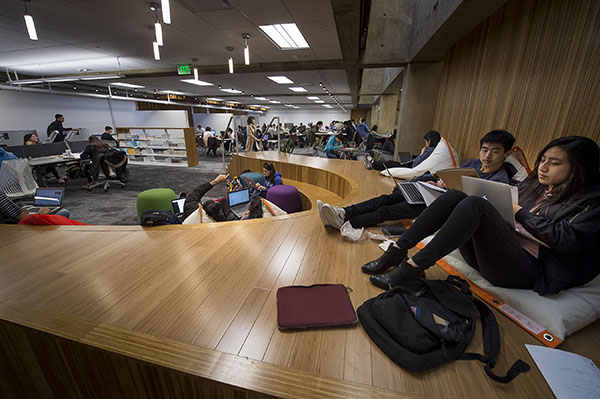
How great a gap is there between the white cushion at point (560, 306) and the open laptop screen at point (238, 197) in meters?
2.65

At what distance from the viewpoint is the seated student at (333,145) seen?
24.0 feet

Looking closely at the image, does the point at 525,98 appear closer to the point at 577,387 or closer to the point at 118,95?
the point at 577,387

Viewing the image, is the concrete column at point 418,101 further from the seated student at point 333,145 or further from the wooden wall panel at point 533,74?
the seated student at point 333,145

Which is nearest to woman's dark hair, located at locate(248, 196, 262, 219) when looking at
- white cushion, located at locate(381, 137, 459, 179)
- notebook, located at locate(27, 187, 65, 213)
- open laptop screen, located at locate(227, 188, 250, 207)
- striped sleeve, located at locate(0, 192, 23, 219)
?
open laptop screen, located at locate(227, 188, 250, 207)

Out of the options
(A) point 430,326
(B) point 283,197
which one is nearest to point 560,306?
(A) point 430,326

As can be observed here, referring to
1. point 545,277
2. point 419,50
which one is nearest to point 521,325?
point 545,277

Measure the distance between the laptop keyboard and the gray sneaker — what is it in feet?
1.76

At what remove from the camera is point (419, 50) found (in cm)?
436

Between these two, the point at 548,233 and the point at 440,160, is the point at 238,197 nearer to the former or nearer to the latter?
the point at 440,160

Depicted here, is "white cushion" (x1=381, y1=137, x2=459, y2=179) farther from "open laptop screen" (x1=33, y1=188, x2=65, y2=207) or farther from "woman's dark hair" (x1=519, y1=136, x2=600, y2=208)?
"open laptop screen" (x1=33, y1=188, x2=65, y2=207)

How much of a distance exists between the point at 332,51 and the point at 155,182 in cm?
563

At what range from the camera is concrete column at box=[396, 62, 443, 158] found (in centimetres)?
503

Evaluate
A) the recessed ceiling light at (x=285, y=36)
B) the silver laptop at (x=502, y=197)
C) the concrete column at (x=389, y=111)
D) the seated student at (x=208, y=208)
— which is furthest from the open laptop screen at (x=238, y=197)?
the concrete column at (x=389, y=111)

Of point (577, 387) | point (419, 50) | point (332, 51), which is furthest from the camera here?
point (332, 51)
